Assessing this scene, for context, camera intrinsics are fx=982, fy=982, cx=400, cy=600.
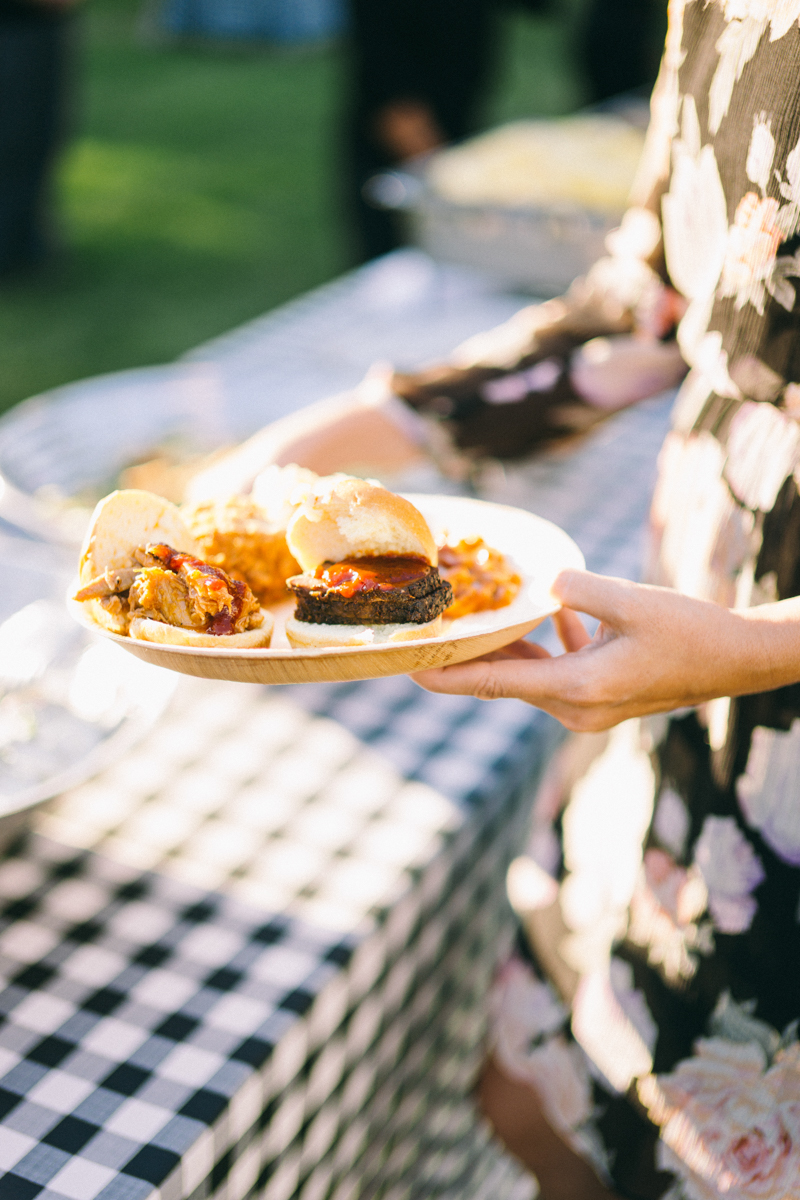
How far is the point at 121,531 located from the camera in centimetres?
87

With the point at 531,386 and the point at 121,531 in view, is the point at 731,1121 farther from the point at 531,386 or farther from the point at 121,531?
the point at 531,386

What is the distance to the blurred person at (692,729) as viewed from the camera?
2.82 feet

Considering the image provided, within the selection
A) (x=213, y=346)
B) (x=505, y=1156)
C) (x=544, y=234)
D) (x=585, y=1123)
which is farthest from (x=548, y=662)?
(x=544, y=234)

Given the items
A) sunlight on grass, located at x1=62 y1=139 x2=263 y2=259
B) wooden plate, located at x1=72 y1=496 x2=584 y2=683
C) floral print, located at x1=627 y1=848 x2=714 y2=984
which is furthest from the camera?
sunlight on grass, located at x1=62 y1=139 x2=263 y2=259

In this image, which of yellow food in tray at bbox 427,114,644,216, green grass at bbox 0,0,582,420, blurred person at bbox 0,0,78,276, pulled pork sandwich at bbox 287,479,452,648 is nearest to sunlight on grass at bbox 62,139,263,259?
green grass at bbox 0,0,582,420

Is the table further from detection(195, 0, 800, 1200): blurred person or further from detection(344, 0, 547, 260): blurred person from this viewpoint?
detection(344, 0, 547, 260): blurred person

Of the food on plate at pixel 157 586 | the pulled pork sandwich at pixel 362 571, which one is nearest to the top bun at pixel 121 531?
the food on plate at pixel 157 586

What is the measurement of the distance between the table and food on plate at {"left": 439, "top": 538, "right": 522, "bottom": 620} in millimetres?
424

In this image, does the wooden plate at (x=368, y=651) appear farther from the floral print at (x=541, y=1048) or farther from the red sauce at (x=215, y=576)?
the floral print at (x=541, y=1048)

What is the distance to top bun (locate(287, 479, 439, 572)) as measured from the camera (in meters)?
0.85

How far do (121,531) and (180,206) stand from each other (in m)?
9.24

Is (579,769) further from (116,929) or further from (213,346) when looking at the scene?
(213,346)

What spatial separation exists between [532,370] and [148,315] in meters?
6.17

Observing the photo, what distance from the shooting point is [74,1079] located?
917 mm
